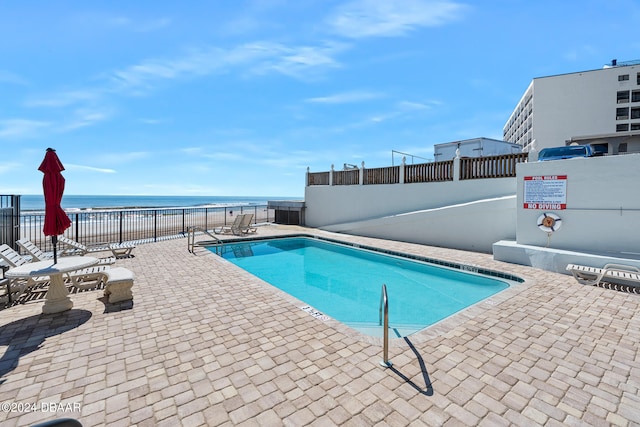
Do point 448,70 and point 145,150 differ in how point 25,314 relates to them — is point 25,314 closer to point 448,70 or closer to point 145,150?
point 448,70

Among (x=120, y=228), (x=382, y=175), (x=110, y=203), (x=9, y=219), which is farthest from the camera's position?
(x=110, y=203)

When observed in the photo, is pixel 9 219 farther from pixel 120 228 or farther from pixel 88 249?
pixel 120 228

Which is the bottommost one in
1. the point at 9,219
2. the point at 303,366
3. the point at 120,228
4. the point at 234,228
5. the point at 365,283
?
the point at 365,283

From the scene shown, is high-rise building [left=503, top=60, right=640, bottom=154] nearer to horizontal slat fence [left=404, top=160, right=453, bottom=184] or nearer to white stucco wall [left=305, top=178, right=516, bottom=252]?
horizontal slat fence [left=404, top=160, right=453, bottom=184]

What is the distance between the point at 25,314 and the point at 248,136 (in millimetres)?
21984

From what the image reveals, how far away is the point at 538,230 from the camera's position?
6.63 metres

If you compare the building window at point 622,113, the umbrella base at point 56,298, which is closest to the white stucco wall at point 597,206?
the umbrella base at point 56,298

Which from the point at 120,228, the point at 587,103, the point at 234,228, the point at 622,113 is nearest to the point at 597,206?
the point at 234,228

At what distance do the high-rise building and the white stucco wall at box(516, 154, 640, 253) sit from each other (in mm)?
32753

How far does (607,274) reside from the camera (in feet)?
16.1

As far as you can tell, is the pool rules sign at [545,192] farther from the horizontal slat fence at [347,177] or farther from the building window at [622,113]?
the building window at [622,113]

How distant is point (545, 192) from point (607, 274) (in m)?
2.31

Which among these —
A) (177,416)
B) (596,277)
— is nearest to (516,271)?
(596,277)

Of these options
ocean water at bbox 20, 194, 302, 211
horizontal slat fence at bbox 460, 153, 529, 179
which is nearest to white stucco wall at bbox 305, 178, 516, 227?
horizontal slat fence at bbox 460, 153, 529, 179
